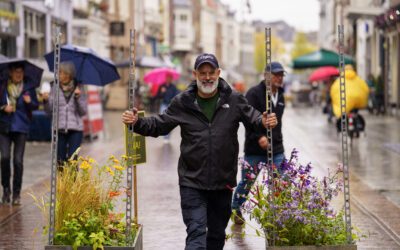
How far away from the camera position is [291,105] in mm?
68625

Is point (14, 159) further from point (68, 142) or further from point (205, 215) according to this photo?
point (205, 215)

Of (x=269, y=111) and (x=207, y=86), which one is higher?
(x=207, y=86)

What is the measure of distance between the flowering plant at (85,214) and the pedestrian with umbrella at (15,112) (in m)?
4.35

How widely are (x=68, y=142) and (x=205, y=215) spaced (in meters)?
4.93

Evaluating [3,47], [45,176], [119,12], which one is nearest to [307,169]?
[45,176]

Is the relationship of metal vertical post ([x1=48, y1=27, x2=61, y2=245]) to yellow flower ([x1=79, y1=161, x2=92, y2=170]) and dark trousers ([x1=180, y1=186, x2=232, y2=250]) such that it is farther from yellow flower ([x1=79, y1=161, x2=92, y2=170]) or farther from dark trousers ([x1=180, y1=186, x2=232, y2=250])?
dark trousers ([x1=180, y1=186, x2=232, y2=250])

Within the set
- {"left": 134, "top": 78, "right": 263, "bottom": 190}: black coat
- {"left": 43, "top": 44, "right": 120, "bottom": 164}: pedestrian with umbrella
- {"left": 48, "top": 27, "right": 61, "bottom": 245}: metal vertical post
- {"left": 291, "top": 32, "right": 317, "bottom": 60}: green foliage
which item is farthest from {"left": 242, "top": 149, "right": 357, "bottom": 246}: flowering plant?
{"left": 291, "top": 32, "right": 317, "bottom": 60}: green foliage

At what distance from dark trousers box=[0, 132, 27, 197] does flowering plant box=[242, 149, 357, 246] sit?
529 cm

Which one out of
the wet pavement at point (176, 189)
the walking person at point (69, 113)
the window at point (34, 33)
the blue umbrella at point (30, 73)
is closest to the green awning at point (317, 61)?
the window at point (34, 33)

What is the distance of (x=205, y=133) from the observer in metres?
7.41

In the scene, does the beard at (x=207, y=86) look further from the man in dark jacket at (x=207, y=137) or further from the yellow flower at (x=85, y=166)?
the yellow flower at (x=85, y=166)

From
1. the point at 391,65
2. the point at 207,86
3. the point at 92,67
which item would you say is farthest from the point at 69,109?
the point at 391,65

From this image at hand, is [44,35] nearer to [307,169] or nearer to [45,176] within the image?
[45,176]

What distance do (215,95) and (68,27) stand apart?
36779mm
